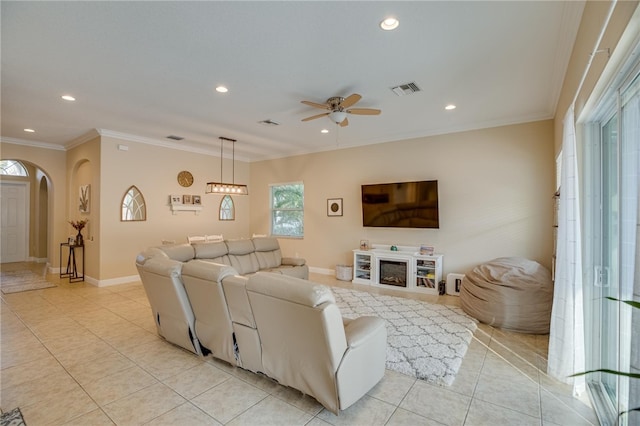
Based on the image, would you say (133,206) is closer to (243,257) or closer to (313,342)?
(243,257)

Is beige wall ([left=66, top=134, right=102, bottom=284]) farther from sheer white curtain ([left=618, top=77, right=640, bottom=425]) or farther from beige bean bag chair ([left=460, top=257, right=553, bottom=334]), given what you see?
sheer white curtain ([left=618, top=77, right=640, bottom=425])

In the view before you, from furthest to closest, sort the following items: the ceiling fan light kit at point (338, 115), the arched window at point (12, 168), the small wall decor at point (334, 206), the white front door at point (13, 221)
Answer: the white front door at point (13, 221) < the arched window at point (12, 168) < the small wall decor at point (334, 206) < the ceiling fan light kit at point (338, 115)

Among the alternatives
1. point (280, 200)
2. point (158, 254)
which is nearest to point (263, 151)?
point (280, 200)

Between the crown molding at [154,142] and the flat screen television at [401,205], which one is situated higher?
the crown molding at [154,142]

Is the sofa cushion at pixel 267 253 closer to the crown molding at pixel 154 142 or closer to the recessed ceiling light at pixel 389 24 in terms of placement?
the crown molding at pixel 154 142

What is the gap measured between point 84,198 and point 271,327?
243 inches

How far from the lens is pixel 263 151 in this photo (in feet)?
24.4

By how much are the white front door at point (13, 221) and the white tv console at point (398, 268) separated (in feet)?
31.7

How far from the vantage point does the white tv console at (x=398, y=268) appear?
17.5 ft

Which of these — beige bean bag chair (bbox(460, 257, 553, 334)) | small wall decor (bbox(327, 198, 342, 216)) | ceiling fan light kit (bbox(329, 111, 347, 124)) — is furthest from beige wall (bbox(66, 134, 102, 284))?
beige bean bag chair (bbox(460, 257, 553, 334))

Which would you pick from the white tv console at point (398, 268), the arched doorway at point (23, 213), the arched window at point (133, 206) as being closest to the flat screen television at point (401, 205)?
the white tv console at point (398, 268)

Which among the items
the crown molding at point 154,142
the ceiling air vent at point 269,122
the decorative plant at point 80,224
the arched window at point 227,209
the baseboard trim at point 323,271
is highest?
the ceiling air vent at point 269,122

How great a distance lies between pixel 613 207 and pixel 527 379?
1.56 m

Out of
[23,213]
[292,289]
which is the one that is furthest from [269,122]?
[23,213]
